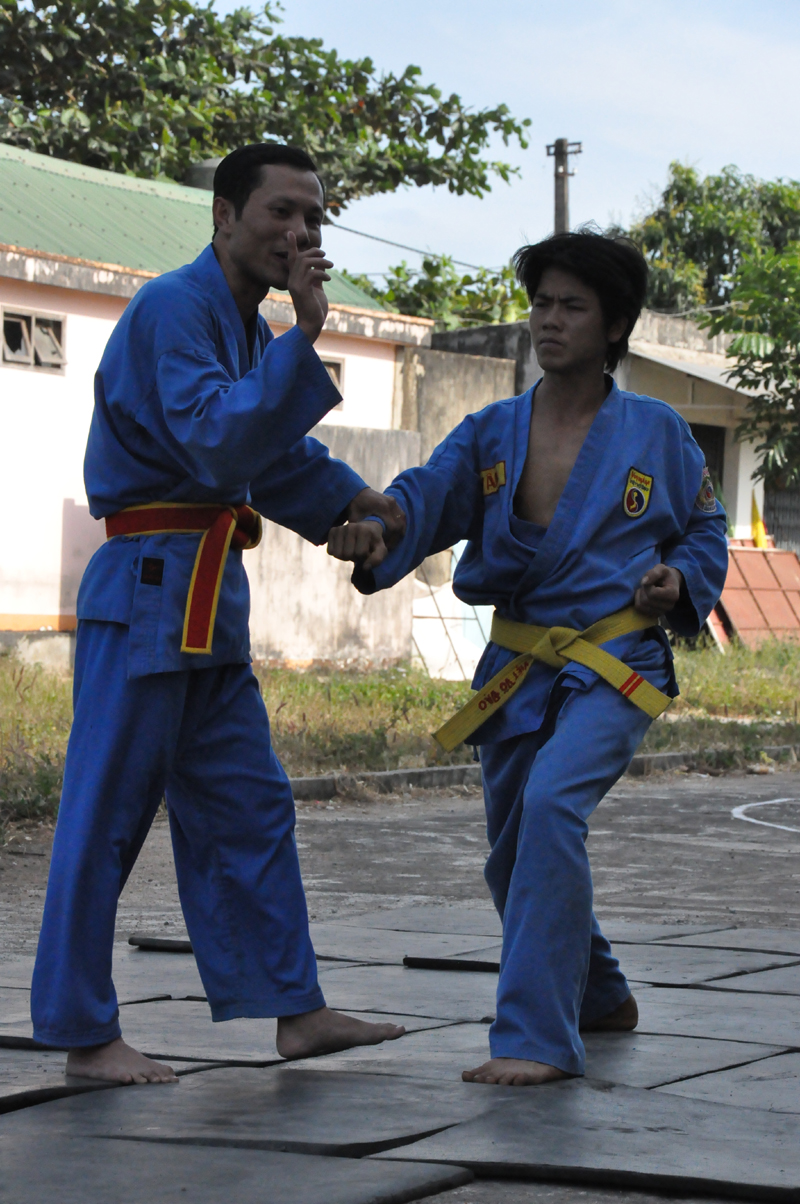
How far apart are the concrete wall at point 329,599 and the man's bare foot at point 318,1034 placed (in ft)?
39.9

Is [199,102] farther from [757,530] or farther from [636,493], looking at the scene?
[636,493]

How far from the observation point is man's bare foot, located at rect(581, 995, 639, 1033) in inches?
164

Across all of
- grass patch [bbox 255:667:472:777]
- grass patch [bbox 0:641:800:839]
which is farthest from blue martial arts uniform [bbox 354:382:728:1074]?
grass patch [bbox 255:667:472:777]

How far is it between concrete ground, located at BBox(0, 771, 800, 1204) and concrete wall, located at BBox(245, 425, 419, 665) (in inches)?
225

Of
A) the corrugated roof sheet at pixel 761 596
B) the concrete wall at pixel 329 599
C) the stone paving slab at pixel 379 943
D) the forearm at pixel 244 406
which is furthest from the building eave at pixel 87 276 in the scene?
the forearm at pixel 244 406

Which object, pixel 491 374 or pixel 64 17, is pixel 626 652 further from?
pixel 64 17

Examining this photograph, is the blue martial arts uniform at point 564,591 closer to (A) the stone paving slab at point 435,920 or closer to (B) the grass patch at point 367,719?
(A) the stone paving slab at point 435,920

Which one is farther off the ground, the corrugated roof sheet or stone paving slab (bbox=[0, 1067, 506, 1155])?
the corrugated roof sheet

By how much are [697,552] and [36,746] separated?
21.0ft

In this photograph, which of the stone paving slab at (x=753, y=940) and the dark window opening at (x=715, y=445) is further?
the dark window opening at (x=715, y=445)

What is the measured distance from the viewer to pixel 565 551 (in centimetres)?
406

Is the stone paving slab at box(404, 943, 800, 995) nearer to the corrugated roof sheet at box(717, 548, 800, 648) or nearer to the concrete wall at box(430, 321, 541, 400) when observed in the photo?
the concrete wall at box(430, 321, 541, 400)

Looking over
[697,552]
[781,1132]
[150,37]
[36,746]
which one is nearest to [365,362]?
[150,37]

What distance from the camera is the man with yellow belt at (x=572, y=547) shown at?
401 centimetres
